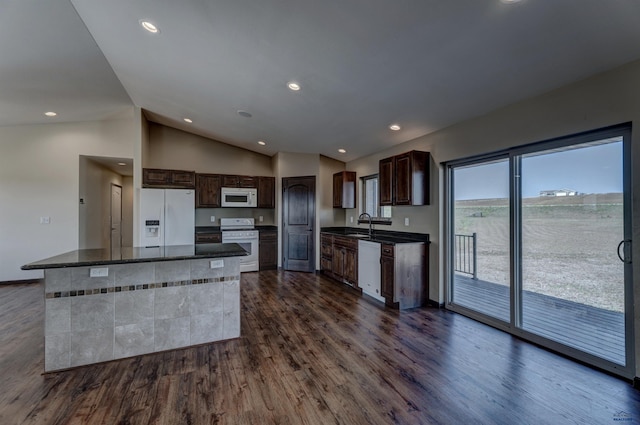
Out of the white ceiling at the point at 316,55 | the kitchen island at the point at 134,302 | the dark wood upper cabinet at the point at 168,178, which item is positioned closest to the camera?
the white ceiling at the point at 316,55

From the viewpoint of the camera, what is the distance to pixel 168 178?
18.3 ft

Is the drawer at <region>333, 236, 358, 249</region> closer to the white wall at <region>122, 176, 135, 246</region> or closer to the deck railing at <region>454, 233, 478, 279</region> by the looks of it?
the deck railing at <region>454, 233, 478, 279</region>

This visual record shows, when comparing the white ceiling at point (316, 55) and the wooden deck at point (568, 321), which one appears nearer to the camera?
the white ceiling at point (316, 55)

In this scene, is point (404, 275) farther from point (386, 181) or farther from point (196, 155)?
point (196, 155)

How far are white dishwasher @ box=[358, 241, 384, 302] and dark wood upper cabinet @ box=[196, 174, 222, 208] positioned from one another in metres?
3.43

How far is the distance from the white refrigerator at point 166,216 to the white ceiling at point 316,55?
1.72 m

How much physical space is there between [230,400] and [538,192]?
11.0 ft

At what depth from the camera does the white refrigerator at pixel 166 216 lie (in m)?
5.30

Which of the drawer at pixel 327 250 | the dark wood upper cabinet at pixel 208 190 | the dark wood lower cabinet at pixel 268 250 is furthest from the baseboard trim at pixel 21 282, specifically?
the drawer at pixel 327 250

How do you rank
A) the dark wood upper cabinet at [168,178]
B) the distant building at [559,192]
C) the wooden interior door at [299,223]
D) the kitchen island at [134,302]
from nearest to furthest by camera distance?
the kitchen island at [134,302] < the distant building at [559,192] < the dark wood upper cabinet at [168,178] < the wooden interior door at [299,223]

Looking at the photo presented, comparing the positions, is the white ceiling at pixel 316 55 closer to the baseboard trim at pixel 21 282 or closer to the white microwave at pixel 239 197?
the white microwave at pixel 239 197

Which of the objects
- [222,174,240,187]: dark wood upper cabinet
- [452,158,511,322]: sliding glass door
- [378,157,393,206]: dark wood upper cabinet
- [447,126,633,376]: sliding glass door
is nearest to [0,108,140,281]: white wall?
[222,174,240,187]: dark wood upper cabinet

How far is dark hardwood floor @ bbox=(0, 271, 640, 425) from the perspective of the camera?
5.93 ft

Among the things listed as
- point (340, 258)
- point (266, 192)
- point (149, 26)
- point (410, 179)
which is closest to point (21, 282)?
point (266, 192)
